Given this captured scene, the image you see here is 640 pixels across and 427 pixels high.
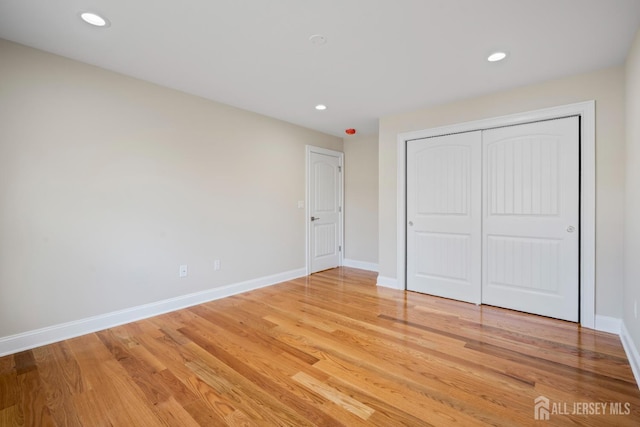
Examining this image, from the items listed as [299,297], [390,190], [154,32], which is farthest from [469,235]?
[154,32]

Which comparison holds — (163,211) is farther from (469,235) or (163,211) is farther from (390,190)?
(469,235)

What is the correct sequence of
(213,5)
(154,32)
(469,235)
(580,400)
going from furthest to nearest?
(469,235), (154,32), (213,5), (580,400)

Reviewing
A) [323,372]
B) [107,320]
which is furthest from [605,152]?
[107,320]

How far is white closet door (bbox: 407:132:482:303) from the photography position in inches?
133

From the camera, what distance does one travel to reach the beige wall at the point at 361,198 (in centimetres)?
509

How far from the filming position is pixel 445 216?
11.8ft

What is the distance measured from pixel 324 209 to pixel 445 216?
82.1 inches

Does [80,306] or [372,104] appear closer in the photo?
[80,306]

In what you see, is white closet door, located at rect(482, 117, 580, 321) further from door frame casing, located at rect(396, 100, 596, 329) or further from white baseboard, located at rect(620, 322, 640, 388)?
white baseboard, located at rect(620, 322, 640, 388)

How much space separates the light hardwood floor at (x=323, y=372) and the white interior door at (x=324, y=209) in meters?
1.95

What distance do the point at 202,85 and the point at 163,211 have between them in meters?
1.41

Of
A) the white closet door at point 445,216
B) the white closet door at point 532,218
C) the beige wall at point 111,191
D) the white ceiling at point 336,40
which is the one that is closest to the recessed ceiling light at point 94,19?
the white ceiling at point 336,40

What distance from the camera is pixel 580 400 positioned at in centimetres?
169

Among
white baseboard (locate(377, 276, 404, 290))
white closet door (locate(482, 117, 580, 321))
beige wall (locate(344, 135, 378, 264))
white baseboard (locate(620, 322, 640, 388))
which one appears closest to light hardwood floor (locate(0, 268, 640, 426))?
white baseboard (locate(620, 322, 640, 388))
